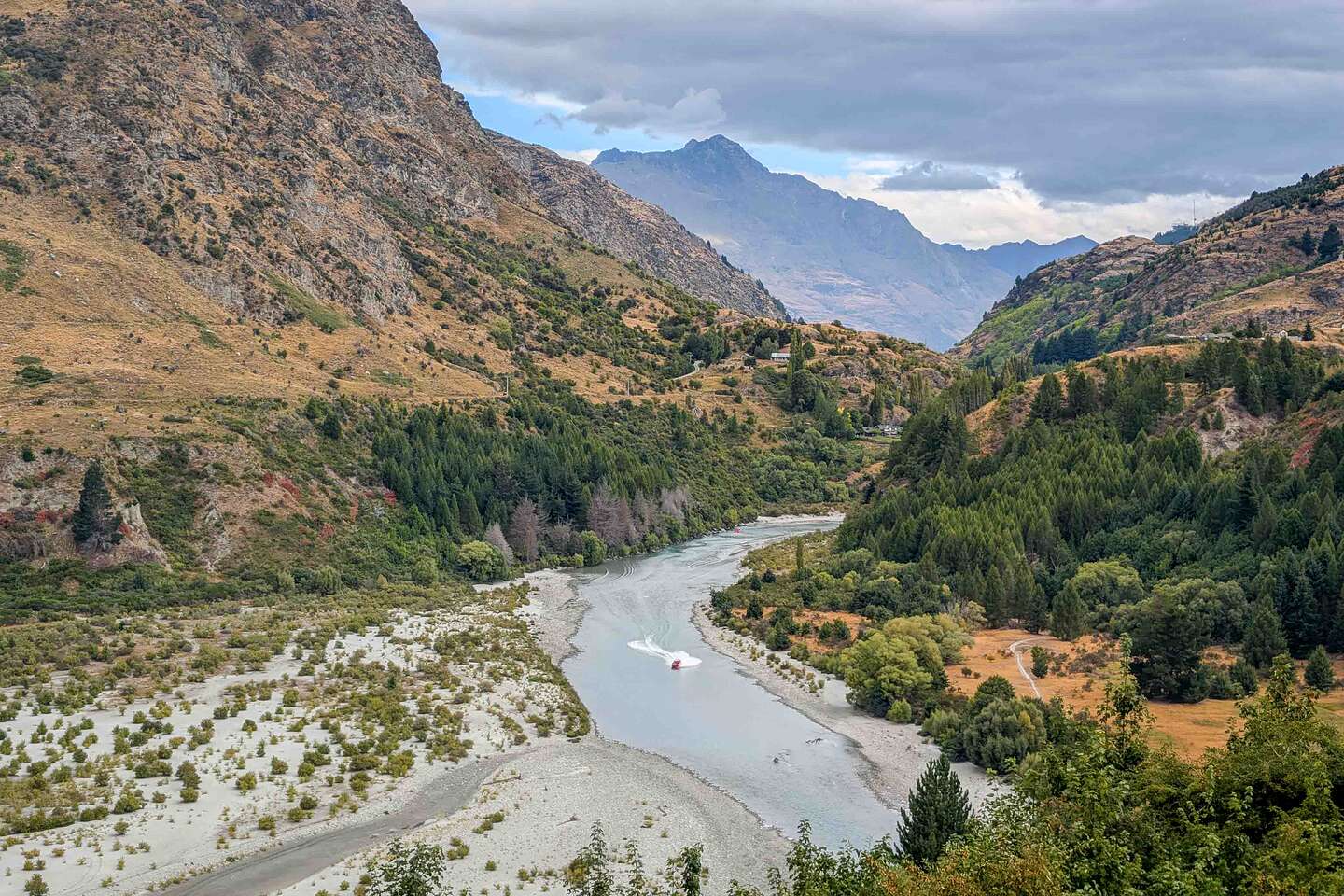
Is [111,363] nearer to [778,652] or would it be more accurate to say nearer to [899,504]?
[778,652]

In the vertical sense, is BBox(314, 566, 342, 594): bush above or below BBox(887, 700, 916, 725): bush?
above

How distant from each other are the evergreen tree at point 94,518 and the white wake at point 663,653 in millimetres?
39088

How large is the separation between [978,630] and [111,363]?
264 ft

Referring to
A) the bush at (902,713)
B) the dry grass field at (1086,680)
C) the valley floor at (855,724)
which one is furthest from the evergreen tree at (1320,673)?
the bush at (902,713)

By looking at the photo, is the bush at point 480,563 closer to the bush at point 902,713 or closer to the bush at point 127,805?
the bush at point 902,713

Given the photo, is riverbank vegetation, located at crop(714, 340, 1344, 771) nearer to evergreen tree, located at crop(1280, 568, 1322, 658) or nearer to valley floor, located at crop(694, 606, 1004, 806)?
evergreen tree, located at crop(1280, 568, 1322, 658)

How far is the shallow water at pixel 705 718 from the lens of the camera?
56.2 meters

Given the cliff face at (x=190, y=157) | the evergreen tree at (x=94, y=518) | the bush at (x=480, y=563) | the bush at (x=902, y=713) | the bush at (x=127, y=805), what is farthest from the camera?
the cliff face at (x=190, y=157)

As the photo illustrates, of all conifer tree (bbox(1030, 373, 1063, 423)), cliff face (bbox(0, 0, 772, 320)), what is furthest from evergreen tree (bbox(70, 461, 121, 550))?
conifer tree (bbox(1030, 373, 1063, 423))

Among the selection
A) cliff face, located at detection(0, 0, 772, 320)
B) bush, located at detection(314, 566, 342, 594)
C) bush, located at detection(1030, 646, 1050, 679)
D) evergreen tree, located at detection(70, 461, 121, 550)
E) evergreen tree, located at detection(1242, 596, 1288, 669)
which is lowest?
bush, located at detection(1030, 646, 1050, 679)

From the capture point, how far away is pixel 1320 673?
6638cm

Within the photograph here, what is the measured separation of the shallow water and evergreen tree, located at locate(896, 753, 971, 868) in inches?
287

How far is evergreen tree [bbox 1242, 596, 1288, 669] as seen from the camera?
7188 cm

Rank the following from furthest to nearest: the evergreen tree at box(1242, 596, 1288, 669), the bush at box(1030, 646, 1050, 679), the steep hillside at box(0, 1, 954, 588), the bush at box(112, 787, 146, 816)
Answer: the steep hillside at box(0, 1, 954, 588)
the bush at box(1030, 646, 1050, 679)
the evergreen tree at box(1242, 596, 1288, 669)
the bush at box(112, 787, 146, 816)
